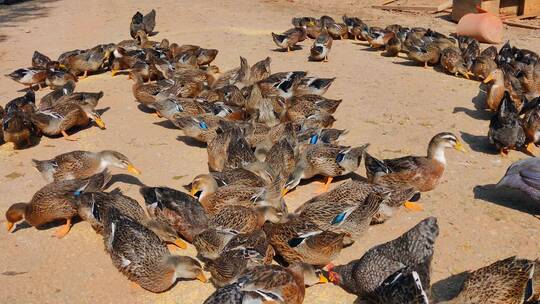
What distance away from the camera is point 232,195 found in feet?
19.5

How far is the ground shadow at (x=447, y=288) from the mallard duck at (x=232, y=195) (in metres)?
1.71

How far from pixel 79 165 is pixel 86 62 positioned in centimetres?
476

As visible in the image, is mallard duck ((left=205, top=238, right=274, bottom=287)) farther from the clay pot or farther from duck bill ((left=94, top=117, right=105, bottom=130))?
the clay pot

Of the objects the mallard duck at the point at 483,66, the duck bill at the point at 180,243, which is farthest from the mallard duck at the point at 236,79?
the duck bill at the point at 180,243

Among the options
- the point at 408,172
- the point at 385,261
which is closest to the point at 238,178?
the point at 408,172

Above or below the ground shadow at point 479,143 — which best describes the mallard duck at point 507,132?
above

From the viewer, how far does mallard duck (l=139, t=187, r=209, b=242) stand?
550 cm

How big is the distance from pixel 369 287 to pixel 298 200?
6.74ft

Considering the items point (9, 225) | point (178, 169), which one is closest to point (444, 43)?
point (178, 169)

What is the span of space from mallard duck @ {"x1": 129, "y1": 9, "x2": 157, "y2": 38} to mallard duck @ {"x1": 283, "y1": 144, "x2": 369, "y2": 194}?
8.66 metres

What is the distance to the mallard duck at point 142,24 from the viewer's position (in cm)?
1390

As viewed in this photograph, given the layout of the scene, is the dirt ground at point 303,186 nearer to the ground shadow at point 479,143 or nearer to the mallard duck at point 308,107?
the ground shadow at point 479,143

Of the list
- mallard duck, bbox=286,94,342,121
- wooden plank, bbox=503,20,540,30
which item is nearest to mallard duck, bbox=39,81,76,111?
mallard duck, bbox=286,94,342,121

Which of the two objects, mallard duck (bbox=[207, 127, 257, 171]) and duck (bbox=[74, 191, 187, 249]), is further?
mallard duck (bbox=[207, 127, 257, 171])
